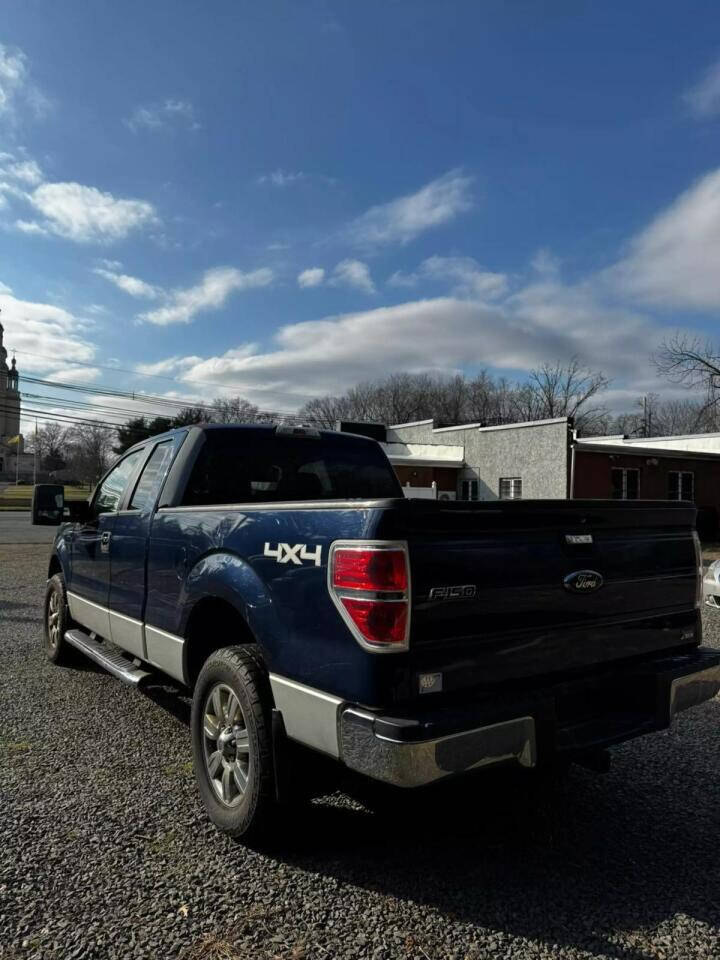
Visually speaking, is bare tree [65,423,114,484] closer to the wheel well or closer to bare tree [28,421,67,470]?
bare tree [28,421,67,470]

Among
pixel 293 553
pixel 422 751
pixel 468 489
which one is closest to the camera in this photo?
pixel 422 751

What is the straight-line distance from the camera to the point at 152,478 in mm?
4426

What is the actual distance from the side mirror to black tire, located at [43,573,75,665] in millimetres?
626

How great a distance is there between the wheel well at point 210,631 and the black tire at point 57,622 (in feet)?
8.62

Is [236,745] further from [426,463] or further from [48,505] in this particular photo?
[426,463]

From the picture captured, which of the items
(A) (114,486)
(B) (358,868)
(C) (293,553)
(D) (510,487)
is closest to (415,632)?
(C) (293,553)

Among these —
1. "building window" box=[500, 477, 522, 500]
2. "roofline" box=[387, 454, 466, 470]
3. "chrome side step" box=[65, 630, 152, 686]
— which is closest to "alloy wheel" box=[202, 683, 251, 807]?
"chrome side step" box=[65, 630, 152, 686]

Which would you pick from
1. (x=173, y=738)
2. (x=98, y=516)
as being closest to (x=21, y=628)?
(x=98, y=516)

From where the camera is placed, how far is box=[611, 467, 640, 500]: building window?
81.3 ft

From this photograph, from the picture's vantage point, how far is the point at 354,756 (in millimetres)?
2367

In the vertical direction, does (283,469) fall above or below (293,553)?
above

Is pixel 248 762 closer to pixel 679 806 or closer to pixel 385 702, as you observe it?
pixel 385 702

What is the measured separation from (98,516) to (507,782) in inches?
134

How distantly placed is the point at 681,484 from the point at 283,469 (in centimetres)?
2489
